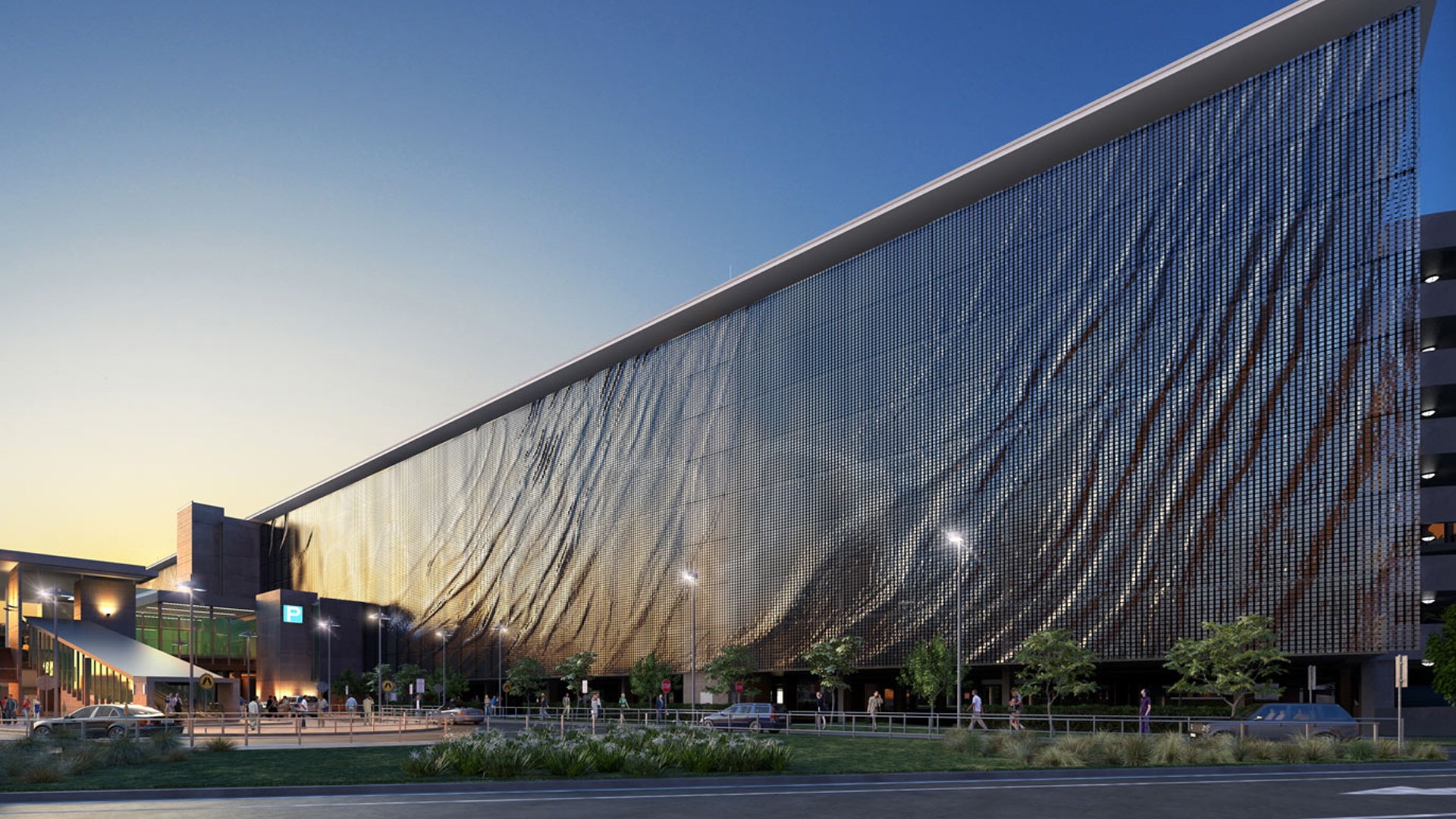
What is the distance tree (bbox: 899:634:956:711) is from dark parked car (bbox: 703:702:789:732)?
10.7 metres

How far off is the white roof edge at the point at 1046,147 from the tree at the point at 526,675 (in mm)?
24164

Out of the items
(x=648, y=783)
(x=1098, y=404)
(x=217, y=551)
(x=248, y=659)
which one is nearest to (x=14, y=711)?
(x=248, y=659)

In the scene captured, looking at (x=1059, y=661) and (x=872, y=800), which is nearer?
(x=872, y=800)

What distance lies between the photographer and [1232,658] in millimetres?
47781

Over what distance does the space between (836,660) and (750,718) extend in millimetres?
18783

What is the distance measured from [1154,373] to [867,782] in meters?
37.2

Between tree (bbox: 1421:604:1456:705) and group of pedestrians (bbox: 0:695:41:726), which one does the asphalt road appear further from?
group of pedestrians (bbox: 0:695:41:726)

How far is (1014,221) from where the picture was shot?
63.7m

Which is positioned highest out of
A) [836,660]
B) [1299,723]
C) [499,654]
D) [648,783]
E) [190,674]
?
[648,783]

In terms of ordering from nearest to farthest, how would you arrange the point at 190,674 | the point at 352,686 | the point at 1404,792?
the point at 1404,792 < the point at 190,674 < the point at 352,686

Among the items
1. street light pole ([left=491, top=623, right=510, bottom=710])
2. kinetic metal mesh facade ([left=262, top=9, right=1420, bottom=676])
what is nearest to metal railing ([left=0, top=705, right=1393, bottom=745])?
kinetic metal mesh facade ([left=262, top=9, right=1420, bottom=676])

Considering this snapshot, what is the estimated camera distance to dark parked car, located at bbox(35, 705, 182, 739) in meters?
42.8

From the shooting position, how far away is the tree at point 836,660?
6894 cm

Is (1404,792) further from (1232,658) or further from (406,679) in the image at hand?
→ (406,679)
